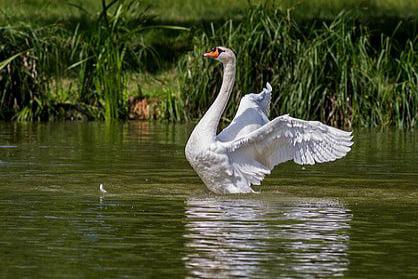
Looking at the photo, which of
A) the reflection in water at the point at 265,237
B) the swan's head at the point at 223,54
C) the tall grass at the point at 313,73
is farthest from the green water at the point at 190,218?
the tall grass at the point at 313,73

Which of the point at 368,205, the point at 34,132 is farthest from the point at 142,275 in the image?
the point at 34,132

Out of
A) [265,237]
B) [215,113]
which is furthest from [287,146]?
[265,237]

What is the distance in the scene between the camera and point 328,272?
8.65m

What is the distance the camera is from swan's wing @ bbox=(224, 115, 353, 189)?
13.6 meters

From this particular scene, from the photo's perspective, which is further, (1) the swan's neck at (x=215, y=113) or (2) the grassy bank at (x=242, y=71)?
(2) the grassy bank at (x=242, y=71)

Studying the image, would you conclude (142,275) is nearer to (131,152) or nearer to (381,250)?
(381,250)

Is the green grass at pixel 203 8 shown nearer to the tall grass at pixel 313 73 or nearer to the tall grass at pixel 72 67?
the tall grass at pixel 72 67

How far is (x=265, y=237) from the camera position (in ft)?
33.2

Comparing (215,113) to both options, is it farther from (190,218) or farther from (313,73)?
(313,73)

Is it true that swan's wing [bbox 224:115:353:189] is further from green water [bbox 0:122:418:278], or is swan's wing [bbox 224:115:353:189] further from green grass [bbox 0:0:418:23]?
green grass [bbox 0:0:418:23]

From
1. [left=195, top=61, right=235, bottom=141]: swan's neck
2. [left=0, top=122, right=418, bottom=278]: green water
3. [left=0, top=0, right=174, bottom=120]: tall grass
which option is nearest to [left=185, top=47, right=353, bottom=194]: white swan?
[left=195, top=61, right=235, bottom=141]: swan's neck

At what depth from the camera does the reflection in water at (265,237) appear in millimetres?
8789

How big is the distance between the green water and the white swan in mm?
268

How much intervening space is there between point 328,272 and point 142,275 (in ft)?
3.85
